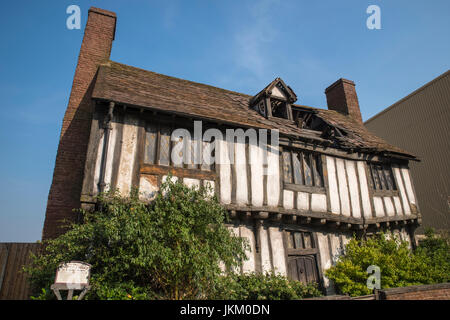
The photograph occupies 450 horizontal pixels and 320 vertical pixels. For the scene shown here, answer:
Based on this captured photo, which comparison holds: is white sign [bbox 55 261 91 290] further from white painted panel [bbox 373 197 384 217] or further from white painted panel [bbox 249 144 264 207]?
white painted panel [bbox 373 197 384 217]

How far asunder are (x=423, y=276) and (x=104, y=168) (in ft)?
28.9

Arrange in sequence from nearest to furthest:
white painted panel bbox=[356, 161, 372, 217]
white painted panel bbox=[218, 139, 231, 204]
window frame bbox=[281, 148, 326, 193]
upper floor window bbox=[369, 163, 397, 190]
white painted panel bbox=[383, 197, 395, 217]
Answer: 1. white painted panel bbox=[218, 139, 231, 204]
2. window frame bbox=[281, 148, 326, 193]
3. white painted panel bbox=[356, 161, 372, 217]
4. white painted panel bbox=[383, 197, 395, 217]
5. upper floor window bbox=[369, 163, 397, 190]

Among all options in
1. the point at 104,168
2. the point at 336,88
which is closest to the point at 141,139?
the point at 104,168

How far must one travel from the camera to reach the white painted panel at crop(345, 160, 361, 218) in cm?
→ 1001

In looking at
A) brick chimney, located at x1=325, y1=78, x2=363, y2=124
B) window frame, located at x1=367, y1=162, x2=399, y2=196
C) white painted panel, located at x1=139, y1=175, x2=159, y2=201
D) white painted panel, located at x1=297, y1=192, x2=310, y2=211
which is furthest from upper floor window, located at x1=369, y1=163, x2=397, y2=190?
white painted panel, located at x1=139, y1=175, x2=159, y2=201

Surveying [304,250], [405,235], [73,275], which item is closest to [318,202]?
[304,250]

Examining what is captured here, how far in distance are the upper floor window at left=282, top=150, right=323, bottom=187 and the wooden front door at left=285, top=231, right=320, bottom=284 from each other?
158 cm

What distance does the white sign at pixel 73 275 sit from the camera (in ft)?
15.8

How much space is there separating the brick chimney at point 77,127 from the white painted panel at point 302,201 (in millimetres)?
6069

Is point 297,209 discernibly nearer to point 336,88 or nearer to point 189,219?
point 189,219

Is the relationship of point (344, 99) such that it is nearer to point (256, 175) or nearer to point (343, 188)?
point (343, 188)

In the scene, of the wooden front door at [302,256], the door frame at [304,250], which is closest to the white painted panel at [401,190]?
the door frame at [304,250]

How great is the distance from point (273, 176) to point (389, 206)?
5.03 m

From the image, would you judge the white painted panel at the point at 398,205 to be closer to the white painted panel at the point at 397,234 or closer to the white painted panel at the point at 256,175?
the white painted panel at the point at 397,234
